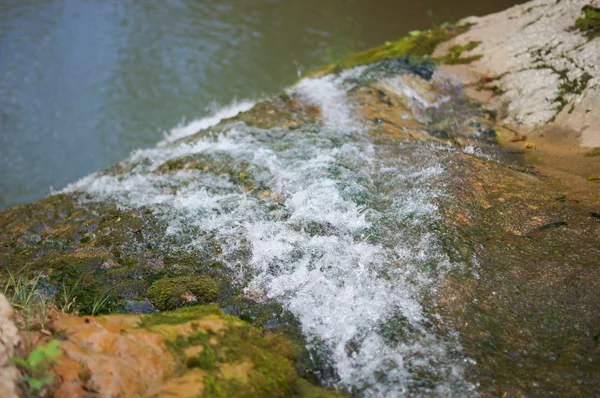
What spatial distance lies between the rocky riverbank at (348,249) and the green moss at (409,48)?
116cm

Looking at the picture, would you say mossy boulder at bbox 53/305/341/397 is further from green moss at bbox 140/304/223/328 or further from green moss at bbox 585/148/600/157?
green moss at bbox 585/148/600/157

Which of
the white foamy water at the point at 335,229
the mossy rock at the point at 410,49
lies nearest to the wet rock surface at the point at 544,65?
the mossy rock at the point at 410,49

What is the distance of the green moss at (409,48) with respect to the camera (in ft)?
24.7

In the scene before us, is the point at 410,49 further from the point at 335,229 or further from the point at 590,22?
the point at 335,229

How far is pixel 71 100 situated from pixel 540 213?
9288 millimetres

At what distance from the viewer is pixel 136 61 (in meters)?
10.7

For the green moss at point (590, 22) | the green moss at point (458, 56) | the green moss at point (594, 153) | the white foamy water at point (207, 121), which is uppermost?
the green moss at point (590, 22)

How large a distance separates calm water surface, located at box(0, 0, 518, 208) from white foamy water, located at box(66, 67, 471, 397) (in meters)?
3.37

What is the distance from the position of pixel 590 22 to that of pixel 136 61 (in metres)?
9.15

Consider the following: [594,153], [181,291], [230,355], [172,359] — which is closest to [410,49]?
[594,153]

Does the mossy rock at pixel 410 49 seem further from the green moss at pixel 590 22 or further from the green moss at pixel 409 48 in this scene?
the green moss at pixel 590 22

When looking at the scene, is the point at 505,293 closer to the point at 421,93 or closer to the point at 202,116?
the point at 421,93

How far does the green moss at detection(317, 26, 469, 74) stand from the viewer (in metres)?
7.52

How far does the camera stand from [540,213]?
3691 mm
